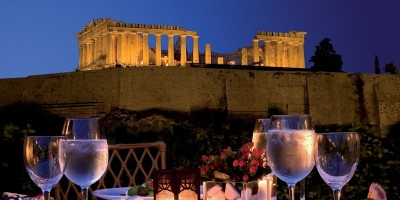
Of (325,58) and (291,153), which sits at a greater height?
(325,58)

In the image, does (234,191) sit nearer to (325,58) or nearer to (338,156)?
(338,156)

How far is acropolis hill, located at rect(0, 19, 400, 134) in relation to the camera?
17234mm

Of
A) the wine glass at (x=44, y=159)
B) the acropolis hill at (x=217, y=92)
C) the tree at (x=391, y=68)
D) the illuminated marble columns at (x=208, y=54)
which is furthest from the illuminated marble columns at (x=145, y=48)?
the wine glass at (x=44, y=159)

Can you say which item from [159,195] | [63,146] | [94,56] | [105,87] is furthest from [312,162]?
[94,56]

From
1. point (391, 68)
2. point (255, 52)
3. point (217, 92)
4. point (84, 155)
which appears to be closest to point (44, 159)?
point (84, 155)

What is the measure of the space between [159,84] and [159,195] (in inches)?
666

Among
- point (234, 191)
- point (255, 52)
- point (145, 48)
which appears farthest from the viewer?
point (255, 52)

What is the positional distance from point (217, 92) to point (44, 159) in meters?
17.0

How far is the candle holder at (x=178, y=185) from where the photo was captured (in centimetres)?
146

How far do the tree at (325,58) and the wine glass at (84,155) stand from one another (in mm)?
37233

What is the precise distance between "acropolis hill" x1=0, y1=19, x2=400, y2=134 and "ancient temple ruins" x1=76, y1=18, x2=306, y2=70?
25071 mm

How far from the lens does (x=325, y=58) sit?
39188mm

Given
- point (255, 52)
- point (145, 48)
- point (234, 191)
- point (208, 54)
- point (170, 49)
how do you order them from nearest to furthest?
point (234, 191)
point (145, 48)
point (170, 49)
point (255, 52)
point (208, 54)

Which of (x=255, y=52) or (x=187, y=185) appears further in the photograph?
(x=255, y=52)
